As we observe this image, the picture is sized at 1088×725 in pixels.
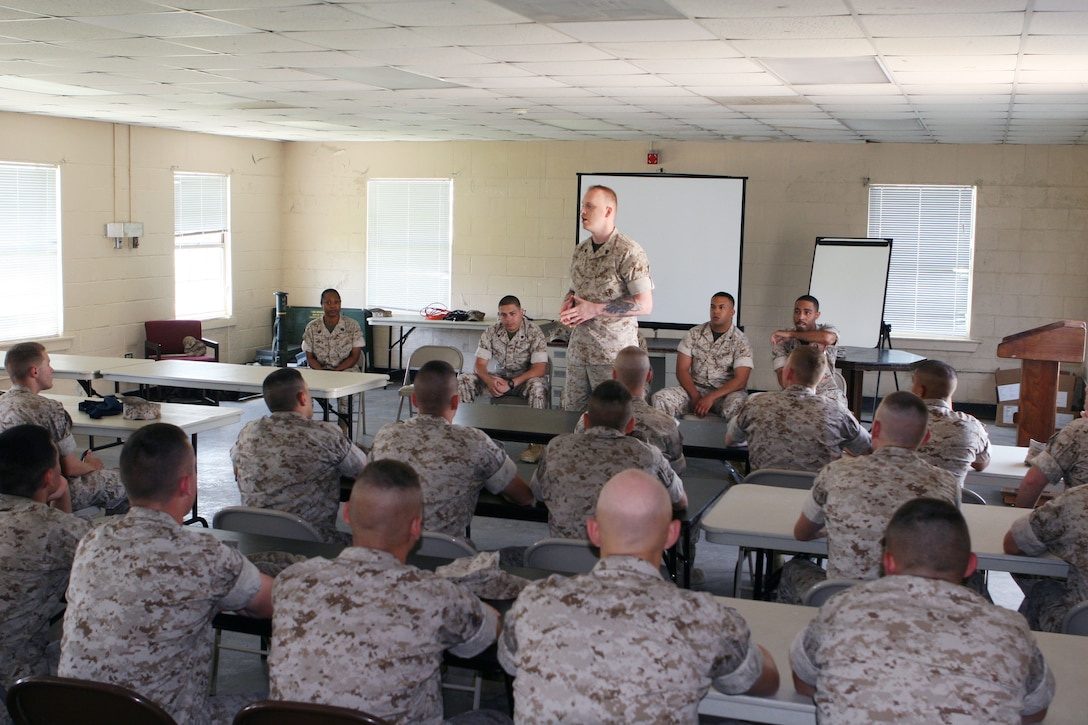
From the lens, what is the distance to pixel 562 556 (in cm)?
317

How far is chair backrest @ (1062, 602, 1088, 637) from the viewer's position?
2717 millimetres

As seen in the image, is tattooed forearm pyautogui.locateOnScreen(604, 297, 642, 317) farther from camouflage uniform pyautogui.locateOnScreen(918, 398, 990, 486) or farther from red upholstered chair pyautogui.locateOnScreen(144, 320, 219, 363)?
red upholstered chair pyautogui.locateOnScreen(144, 320, 219, 363)

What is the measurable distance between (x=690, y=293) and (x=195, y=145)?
5365 millimetres

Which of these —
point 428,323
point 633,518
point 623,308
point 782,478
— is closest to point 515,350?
point 623,308

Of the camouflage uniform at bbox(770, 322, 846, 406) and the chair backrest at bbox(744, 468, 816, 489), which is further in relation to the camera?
the camouflage uniform at bbox(770, 322, 846, 406)

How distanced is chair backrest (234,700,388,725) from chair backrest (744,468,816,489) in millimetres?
2567

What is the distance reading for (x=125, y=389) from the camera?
9953 millimetres

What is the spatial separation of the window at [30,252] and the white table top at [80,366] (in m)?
1.68

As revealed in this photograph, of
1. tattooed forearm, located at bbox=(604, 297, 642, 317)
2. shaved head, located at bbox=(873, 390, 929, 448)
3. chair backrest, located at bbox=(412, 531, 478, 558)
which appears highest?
tattooed forearm, located at bbox=(604, 297, 642, 317)

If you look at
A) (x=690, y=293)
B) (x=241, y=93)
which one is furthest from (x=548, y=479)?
(x=690, y=293)

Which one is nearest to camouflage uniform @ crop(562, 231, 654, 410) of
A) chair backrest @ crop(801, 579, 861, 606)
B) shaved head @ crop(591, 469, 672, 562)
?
chair backrest @ crop(801, 579, 861, 606)

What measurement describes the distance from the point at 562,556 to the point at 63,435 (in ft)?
8.86

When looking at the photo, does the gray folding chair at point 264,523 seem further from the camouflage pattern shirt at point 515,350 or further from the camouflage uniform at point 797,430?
the camouflage pattern shirt at point 515,350

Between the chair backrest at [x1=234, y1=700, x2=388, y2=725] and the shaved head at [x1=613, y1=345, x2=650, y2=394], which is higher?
the shaved head at [x1=613, y1=345, x2=650, y2=394]
